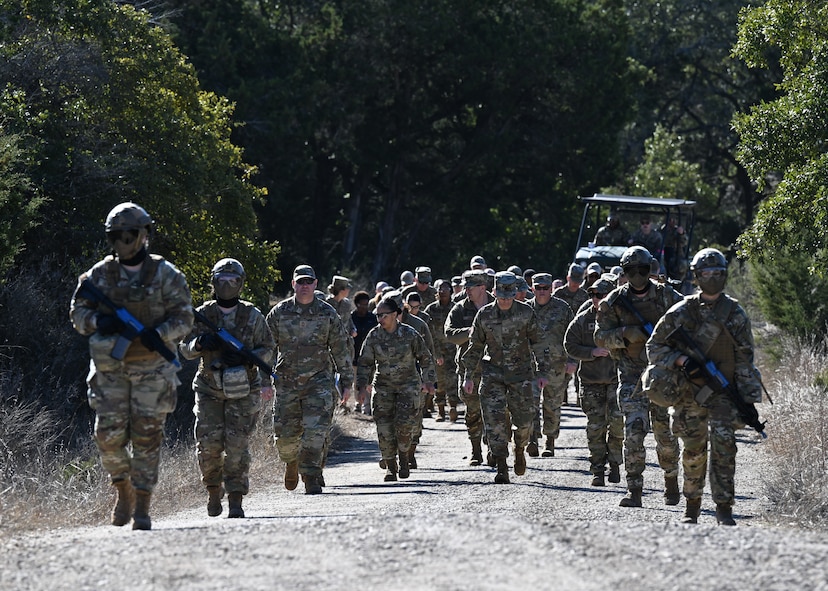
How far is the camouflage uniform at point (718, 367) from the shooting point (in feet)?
37.5

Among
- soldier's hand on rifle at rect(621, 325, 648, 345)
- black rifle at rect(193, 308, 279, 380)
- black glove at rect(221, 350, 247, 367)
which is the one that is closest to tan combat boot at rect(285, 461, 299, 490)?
black rifle at rect(193, 308, 279, 380)

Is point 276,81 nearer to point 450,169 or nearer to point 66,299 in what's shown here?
point 450,169

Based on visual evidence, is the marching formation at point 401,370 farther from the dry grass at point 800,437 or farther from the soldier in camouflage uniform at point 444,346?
the soldier in camouflage uniform at point 444,346

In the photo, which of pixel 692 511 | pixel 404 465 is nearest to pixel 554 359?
pixel 404 465

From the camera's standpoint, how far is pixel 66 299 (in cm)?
2055

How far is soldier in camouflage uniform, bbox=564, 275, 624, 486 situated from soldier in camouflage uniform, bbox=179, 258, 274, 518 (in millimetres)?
4125

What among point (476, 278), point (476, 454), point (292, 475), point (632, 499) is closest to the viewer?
point (632, 499)

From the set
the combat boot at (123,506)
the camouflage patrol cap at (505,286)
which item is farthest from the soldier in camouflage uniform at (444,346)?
the combat boot at (123,506)

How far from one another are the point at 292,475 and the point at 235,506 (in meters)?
2.28

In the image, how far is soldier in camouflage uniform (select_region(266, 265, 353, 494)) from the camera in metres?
14.2

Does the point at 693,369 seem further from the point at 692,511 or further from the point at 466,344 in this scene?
the point at 466,344

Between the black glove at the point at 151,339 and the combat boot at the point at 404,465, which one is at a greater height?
the black glove at the point at 151,339

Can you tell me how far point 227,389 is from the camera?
12.0 m

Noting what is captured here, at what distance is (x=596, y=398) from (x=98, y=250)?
8.78m
